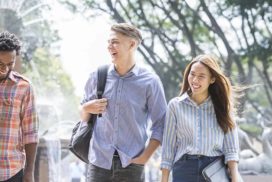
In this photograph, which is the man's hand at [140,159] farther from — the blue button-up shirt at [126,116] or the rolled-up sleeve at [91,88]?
the rolled-up sleeve at [91,88]

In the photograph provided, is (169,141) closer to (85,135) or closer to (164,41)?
(85,135)

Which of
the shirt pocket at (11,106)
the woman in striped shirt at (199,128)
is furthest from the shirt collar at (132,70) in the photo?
the shirt pocket at (11,106)

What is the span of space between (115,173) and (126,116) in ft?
1.01

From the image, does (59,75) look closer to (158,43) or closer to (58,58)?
(58,58)

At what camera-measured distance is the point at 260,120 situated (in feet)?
34.3

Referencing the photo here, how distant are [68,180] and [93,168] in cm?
496

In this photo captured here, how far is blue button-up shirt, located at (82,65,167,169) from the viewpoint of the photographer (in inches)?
109

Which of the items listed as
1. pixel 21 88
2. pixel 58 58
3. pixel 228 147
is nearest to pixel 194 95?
pixel 228 147

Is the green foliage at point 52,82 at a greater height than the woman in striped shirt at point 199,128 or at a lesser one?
greater

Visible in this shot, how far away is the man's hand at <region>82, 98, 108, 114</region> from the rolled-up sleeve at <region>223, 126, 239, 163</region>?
0.68m

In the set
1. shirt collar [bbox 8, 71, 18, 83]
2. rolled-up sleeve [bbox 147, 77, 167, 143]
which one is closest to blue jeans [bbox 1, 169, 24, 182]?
shirt collar [bbox 8, 71, 18, 83]

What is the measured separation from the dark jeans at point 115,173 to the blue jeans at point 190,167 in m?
0.22

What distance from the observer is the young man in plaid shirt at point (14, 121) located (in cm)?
259

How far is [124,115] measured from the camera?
2797 millimetres
